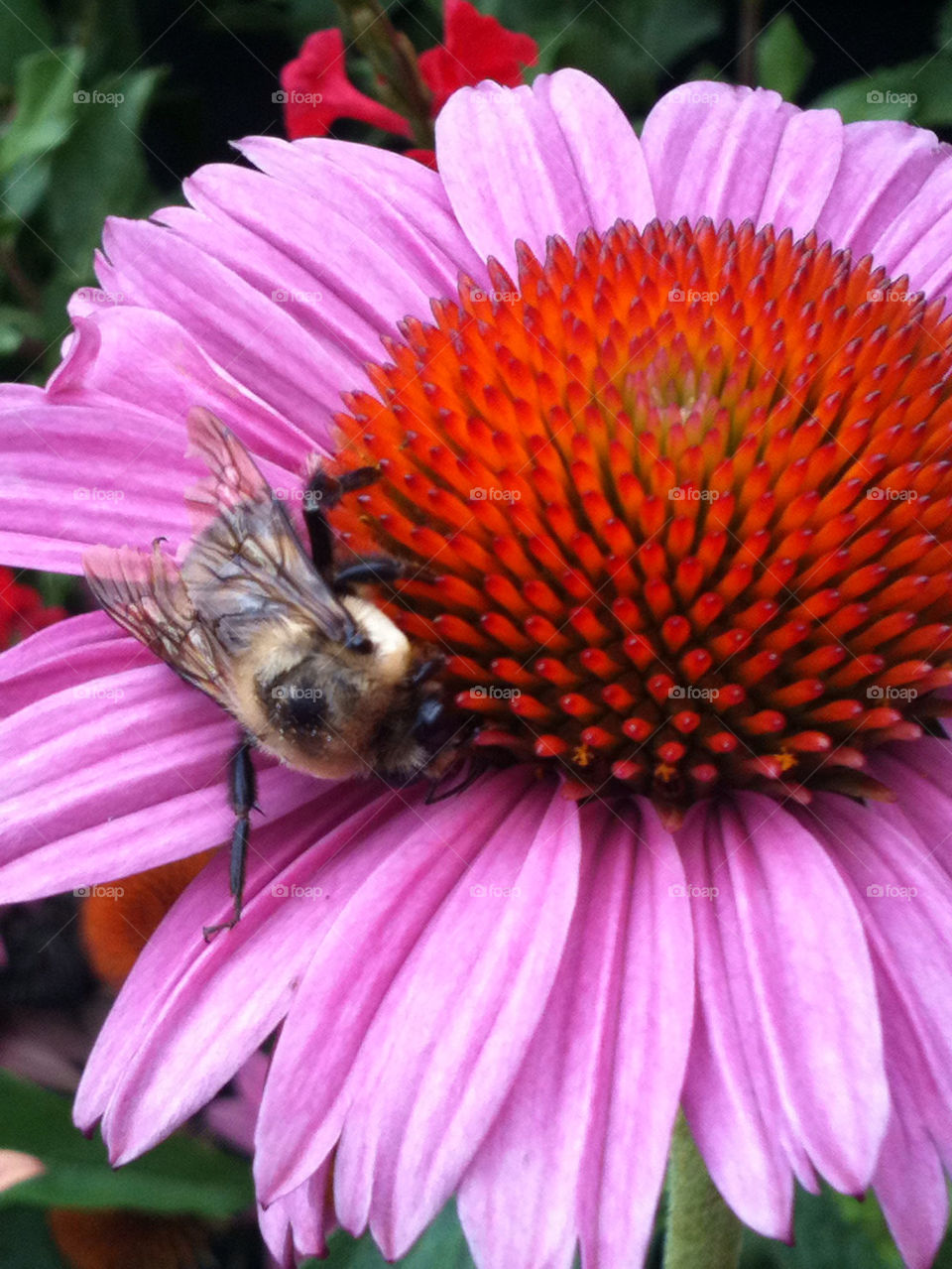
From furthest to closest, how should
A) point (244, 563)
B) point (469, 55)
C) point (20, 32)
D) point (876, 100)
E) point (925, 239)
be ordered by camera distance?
point (20, 32) → point (876, 100) → point (469, 55) → point (925, 239) → point (244, 563)

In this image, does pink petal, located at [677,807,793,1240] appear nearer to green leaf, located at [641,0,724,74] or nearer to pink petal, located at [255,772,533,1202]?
pink petal, located at [255,772,533,1202]

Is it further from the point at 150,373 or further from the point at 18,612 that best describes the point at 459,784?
the point at 18,612

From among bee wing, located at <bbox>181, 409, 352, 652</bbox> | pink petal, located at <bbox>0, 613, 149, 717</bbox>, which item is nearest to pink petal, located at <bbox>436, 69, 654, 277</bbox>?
bee wing, located at <bbox>181, 409, 352, 652</bbox>

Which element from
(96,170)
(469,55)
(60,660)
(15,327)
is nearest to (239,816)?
(60,660)

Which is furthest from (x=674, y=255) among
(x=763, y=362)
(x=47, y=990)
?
(x=47, y=990)

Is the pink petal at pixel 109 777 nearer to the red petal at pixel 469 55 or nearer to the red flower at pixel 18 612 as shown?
the red flower at pixel 18 612
